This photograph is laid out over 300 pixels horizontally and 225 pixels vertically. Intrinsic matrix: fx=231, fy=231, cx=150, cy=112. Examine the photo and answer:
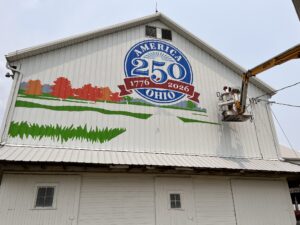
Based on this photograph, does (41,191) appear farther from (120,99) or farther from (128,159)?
(120,99)

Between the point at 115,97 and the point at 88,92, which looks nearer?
the point at 88,92

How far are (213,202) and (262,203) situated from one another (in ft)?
8.91

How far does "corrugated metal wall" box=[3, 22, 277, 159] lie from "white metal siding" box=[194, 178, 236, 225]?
149 cm

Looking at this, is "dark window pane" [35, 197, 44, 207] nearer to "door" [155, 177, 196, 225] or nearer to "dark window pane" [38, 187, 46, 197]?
"dark window pane" [38, 187, 46, 197]

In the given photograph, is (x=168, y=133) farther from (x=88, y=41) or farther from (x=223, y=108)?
(x=88, y=41)

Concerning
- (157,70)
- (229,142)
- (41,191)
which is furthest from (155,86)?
(41,191)

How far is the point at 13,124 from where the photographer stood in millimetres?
8656

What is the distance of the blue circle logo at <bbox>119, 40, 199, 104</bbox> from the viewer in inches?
437

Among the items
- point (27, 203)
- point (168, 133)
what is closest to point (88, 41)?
point (168, 133)

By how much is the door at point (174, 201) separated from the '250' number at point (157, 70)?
4.90m

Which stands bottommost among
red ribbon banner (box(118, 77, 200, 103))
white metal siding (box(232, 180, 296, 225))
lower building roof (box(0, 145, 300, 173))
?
white metal siding (box(232, 180, 296, 225))

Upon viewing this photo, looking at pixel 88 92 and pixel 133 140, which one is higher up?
pixel 88 92

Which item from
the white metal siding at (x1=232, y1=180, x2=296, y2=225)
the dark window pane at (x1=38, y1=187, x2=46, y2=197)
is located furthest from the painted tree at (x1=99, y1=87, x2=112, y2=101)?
the white metal siding at (x1=232, y1=180, x2=296, y2=225)

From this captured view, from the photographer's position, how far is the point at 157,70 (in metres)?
11.8
